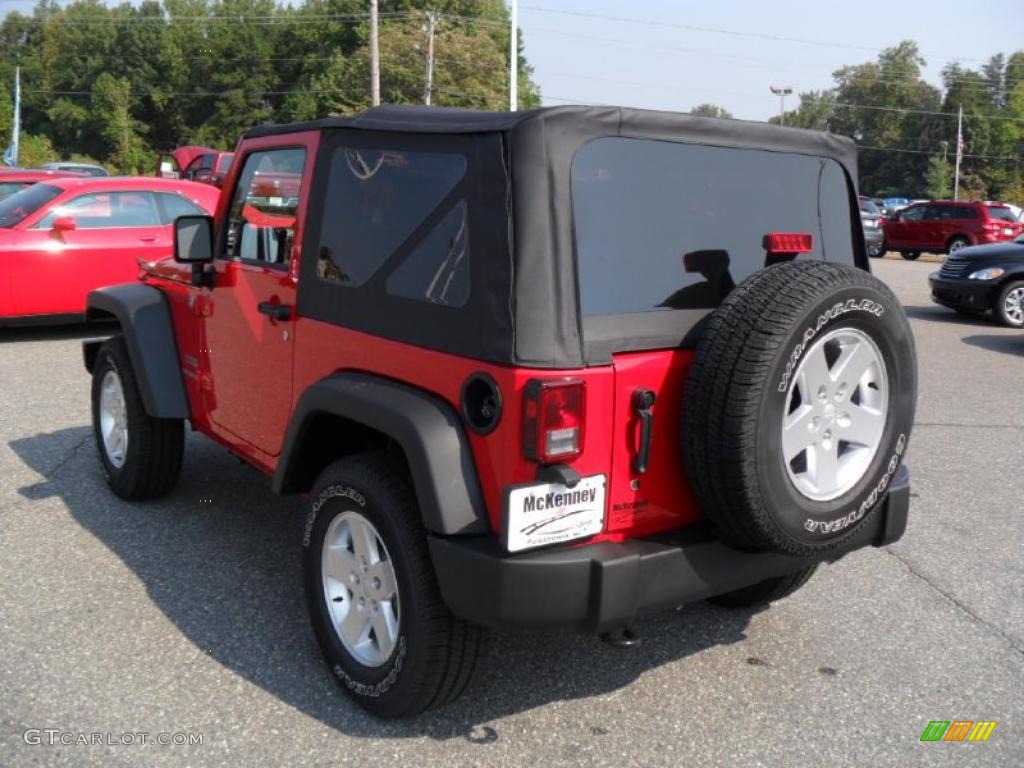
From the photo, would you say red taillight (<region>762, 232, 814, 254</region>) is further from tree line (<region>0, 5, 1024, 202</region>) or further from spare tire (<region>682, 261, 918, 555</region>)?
tree line (<region>0, 5, 1024, 202</region>)

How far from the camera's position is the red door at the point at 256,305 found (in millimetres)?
3637

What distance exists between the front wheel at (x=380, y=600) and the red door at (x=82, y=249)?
22.5 ft

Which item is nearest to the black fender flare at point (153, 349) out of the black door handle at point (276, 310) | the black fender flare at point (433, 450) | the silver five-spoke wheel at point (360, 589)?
the black door handle at point (276, 310)

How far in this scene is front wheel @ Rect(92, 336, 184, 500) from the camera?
→ 191 inches

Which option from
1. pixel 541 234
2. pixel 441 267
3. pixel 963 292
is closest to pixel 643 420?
pixel 541 234

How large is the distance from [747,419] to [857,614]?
69.8 inches

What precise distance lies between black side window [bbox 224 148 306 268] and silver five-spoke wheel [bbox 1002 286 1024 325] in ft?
39.5

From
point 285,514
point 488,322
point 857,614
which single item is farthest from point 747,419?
point 285,514

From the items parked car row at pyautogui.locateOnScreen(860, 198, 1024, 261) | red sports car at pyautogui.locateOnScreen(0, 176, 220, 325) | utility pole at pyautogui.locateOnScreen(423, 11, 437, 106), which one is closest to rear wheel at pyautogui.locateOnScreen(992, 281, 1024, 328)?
red sports car at pyautogui.locateOnScreen(0, 176, 220, 325)

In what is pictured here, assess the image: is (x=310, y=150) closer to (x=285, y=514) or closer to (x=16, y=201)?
(x=285, y=514)

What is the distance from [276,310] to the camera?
11.9 ft

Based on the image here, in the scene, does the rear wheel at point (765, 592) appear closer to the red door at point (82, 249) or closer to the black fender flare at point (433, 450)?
the black fender flare at point (433, 450)

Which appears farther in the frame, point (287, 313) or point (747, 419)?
point (287, 313)

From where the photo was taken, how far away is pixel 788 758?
2.96m
